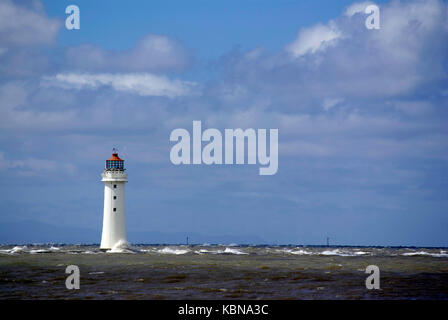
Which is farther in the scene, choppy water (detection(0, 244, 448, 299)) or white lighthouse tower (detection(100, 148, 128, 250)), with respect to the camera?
white lighthouse tower (detection(100, 148, 128, 250))

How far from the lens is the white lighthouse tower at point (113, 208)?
213ft

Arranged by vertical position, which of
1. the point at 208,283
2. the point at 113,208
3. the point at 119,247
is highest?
the point at 113,208

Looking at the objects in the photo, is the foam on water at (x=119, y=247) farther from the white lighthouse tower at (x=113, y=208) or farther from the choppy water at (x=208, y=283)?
the choppy water at (x=208, y=283)

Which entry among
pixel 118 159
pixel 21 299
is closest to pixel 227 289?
pixel 21 299

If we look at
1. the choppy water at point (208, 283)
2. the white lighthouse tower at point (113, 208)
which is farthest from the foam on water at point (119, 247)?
the choppy water at point (208, 283)

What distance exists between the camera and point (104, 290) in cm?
3462

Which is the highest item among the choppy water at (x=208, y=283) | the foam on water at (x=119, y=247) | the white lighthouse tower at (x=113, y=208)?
the white lighthouse tower at (x=113, y=208)

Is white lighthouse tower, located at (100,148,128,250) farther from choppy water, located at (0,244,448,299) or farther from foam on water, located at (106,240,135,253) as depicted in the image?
choppy water, located at (0,244,448,299)

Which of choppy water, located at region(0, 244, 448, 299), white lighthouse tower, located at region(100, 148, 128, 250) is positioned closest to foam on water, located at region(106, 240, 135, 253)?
white lighthouse tower, located at region(100, 148, 128, 250)

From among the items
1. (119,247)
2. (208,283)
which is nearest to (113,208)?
(119,247)

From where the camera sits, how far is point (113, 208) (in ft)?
213

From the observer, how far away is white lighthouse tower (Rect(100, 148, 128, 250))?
213 feet

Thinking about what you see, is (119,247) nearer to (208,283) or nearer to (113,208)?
(113,208)

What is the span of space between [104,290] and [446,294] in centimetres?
1744
